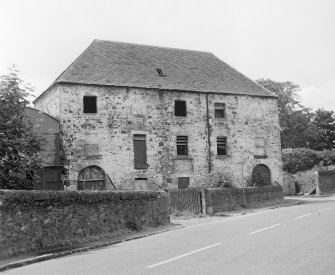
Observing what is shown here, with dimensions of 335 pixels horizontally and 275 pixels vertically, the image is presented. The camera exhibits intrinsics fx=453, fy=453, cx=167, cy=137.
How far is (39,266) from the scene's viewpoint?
35.6 feet

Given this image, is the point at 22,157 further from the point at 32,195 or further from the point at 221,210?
the point at 221,210

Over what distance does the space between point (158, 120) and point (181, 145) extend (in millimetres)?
2614

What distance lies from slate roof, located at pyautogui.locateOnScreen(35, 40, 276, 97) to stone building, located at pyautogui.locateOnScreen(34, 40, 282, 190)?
3.3 inches

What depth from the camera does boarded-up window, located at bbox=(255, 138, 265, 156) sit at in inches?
1456

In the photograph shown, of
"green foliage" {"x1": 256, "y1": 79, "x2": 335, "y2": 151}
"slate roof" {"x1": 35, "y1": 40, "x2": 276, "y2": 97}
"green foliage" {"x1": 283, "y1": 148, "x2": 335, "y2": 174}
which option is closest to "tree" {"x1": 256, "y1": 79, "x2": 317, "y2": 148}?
"green foliage" {"x1": 256, "y1": 79, "x2": 335, "y2": 151}

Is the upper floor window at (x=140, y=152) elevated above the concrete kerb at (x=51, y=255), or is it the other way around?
the upper floor window at (x=140, y=152)

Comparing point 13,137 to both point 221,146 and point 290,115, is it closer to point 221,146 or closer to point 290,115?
point 221,146

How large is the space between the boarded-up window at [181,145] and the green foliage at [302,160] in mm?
21686

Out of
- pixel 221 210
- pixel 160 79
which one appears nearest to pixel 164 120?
pixel 160 79

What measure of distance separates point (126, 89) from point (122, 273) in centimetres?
2455

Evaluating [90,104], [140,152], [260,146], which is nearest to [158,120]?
[140,152]

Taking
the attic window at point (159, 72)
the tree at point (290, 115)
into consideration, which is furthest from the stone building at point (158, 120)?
the tree at point (290, 115)

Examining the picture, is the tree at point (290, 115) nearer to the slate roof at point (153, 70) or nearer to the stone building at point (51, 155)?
the slate roof at point (153, 70)

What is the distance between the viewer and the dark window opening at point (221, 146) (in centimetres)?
3530
